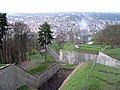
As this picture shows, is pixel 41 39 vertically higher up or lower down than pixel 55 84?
higher up

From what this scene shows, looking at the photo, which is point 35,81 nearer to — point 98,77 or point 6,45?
point 98,77

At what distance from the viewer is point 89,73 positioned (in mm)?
21219

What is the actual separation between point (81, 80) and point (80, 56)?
76.2 ft

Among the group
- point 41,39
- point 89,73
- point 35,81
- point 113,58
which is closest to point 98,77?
point 89,73

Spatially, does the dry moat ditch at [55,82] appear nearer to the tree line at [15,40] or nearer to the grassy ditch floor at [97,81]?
the grassy ditch floor at [97,81]

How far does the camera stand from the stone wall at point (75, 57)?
1598 inches

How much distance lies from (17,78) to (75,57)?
20.7 m

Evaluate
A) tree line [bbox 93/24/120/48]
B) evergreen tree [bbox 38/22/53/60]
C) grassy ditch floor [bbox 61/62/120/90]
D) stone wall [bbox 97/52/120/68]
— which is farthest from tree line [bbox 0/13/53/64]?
tree line [bbox 93/24/120/48]

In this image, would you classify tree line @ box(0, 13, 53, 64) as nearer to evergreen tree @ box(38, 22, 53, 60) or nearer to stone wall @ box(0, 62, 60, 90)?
evergreen tree @ box(38, 22, 53, 60)

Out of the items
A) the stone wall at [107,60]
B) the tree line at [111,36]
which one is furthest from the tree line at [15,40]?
the tree line at [111,36]

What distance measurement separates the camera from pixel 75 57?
42.7 meters

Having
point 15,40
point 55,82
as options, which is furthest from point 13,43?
point 55,82

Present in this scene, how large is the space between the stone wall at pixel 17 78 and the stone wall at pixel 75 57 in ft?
46.5

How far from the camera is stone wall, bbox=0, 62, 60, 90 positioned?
2059 cm
